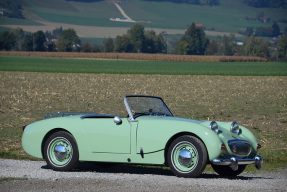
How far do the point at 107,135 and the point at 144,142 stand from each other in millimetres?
680

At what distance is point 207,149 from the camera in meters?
9.06

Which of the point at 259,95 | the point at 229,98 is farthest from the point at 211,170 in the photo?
the point at 259,95

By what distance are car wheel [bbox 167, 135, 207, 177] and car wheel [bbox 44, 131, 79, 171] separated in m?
1.69

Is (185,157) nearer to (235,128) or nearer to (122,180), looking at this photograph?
(122,180)

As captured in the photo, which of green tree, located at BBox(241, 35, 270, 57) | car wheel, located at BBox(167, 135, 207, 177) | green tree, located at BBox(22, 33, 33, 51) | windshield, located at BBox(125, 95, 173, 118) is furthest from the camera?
green tree, located at BBox(241, 35, 270, 57)

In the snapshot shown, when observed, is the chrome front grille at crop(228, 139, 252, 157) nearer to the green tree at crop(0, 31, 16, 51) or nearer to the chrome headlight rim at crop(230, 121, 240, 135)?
the chrome headlight rim at crop(230, 121, 240, 135)

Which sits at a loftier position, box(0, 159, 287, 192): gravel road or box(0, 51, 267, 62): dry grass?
box(0, 159, 287, 192): gravel road

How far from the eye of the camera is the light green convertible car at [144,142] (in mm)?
9141

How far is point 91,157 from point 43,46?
16764 centimetres

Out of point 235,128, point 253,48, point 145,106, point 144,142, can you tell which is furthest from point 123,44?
point 144,142

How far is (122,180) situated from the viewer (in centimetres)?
901

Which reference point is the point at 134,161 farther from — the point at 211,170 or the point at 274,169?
the point at 274,169

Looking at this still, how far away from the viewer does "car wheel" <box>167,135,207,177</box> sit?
9055mm

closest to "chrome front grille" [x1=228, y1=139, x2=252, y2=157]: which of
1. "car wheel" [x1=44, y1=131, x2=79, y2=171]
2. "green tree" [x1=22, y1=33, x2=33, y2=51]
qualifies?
"car wheel" [x1=44, y1=131, x2=79, y2=171]
